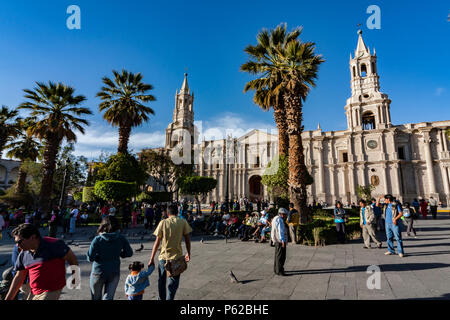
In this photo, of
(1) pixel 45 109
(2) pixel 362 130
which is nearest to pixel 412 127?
(2) pixel 362 130

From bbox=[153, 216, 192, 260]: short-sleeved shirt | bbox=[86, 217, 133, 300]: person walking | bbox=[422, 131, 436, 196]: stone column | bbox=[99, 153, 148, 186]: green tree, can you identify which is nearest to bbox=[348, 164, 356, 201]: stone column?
bbox=[422, 131, 436, 196]: stone column

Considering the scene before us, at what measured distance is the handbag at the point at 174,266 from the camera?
9.89ft

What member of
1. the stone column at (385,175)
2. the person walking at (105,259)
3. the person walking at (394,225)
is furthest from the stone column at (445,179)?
the person walking at (105,259)

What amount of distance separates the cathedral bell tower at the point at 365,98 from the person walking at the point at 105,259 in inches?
1492

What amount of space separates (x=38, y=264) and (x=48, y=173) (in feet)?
51.9

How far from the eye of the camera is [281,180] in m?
14.7

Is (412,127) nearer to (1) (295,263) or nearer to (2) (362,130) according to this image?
(2) (362,130)

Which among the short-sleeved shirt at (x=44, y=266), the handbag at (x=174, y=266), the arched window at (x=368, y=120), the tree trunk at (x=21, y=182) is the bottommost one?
the handbag at (x=174, y=266)

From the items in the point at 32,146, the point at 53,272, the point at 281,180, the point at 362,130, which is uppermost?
the point at 362,130

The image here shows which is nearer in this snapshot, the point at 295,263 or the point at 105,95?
the point at 295,263

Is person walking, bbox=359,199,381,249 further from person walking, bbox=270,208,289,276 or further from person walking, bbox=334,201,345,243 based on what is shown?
person walking, bbox=270,208,289,276

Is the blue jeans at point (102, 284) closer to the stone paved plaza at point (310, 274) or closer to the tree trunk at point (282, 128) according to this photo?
the stone paved plaza at point (310, 274)

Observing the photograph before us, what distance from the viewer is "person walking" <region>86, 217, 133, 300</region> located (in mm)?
2734
